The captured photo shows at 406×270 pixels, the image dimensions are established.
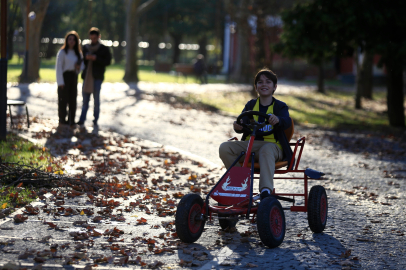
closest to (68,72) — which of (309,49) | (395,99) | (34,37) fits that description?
(309,49)

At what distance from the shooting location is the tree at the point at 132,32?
28.8 meters

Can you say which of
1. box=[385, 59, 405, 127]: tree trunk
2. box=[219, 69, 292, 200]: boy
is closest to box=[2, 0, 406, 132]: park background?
box=[385, 59, 405, 127]: tree trunk

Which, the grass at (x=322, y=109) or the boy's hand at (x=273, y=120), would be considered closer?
the boy's hand at (x=273, y=120)

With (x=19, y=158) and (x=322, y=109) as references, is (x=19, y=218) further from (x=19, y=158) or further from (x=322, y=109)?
(x=322, y=109)

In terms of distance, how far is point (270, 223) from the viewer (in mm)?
5047

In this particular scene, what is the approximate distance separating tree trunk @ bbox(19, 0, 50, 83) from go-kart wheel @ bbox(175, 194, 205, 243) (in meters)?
20.9

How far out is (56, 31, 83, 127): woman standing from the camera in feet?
39.6

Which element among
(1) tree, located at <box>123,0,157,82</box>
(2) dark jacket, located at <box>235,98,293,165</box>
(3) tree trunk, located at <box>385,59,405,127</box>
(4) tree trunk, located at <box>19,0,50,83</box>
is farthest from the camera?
(1) tree, located at <box>123,0,157,82</box>

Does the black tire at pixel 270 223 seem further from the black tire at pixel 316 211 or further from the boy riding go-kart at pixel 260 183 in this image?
the black tire at pixel 316 211

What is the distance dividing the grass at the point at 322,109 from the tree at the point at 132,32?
618 centimetres

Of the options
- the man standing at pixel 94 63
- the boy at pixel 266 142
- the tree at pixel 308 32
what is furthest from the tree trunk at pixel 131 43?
the boy at pixel 266 142

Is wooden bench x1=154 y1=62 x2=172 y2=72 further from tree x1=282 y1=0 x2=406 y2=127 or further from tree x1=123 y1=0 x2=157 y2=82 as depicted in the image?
tree x1=282 y1=0 x2=406 y2=127

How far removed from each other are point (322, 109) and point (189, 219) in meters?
18.5

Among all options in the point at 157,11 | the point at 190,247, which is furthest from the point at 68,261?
the point at 157,11
